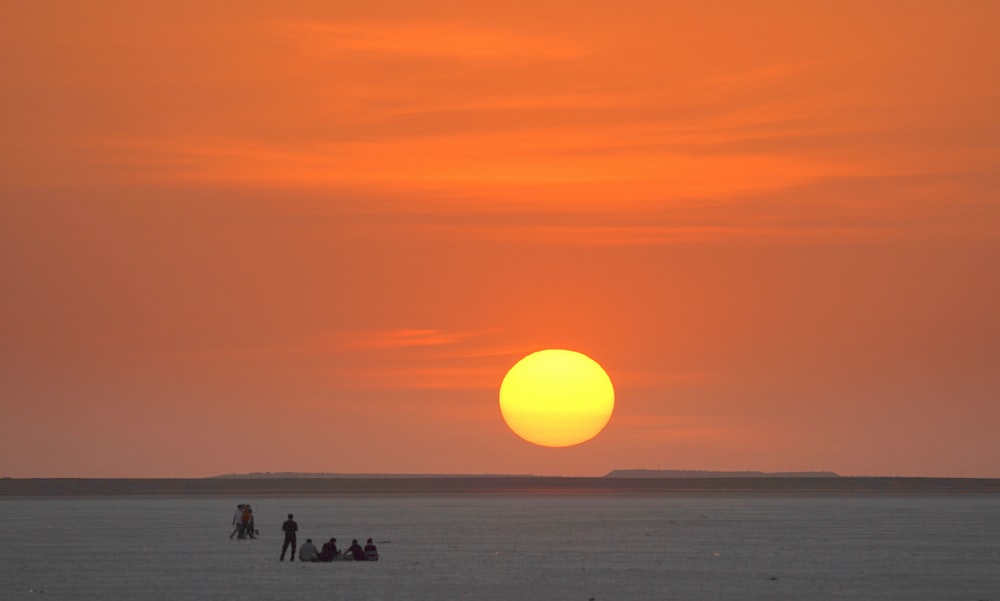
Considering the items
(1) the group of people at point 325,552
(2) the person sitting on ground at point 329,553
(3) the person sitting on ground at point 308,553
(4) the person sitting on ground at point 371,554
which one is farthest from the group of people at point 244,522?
(4) the person sitting on ground at point 371,554

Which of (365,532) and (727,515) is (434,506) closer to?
(727,515)

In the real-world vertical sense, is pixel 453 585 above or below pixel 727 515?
below

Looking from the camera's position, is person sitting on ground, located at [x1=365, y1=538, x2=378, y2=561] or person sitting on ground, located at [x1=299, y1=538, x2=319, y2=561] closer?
person sitting on ground, located at [x1=299, y1=538, x2=319, y2=561]

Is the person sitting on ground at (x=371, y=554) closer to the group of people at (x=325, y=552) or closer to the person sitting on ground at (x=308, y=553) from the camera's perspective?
the group of people at (x=325, y=552)

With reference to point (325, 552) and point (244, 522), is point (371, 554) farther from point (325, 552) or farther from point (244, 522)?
point (244, 522)

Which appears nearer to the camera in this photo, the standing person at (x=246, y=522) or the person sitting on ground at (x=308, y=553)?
the person sitting on ground at (x=308, y=553)

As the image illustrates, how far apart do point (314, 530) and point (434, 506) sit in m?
48.2

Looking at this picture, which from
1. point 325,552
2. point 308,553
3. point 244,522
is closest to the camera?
point 308,553

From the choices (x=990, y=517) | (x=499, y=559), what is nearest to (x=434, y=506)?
(x=990, y=517)

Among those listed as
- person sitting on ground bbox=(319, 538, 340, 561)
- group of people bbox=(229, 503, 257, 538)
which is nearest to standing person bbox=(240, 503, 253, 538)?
group of people bbox=(229, 503, 257, 538)

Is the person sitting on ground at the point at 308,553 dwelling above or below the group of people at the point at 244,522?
below

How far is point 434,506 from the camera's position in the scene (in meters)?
129

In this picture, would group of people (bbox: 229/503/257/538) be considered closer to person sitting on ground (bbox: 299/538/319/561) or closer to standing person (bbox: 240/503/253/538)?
standing person (bbox: 240/503/253/538)

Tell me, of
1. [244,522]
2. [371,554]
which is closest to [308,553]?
[371,554]
